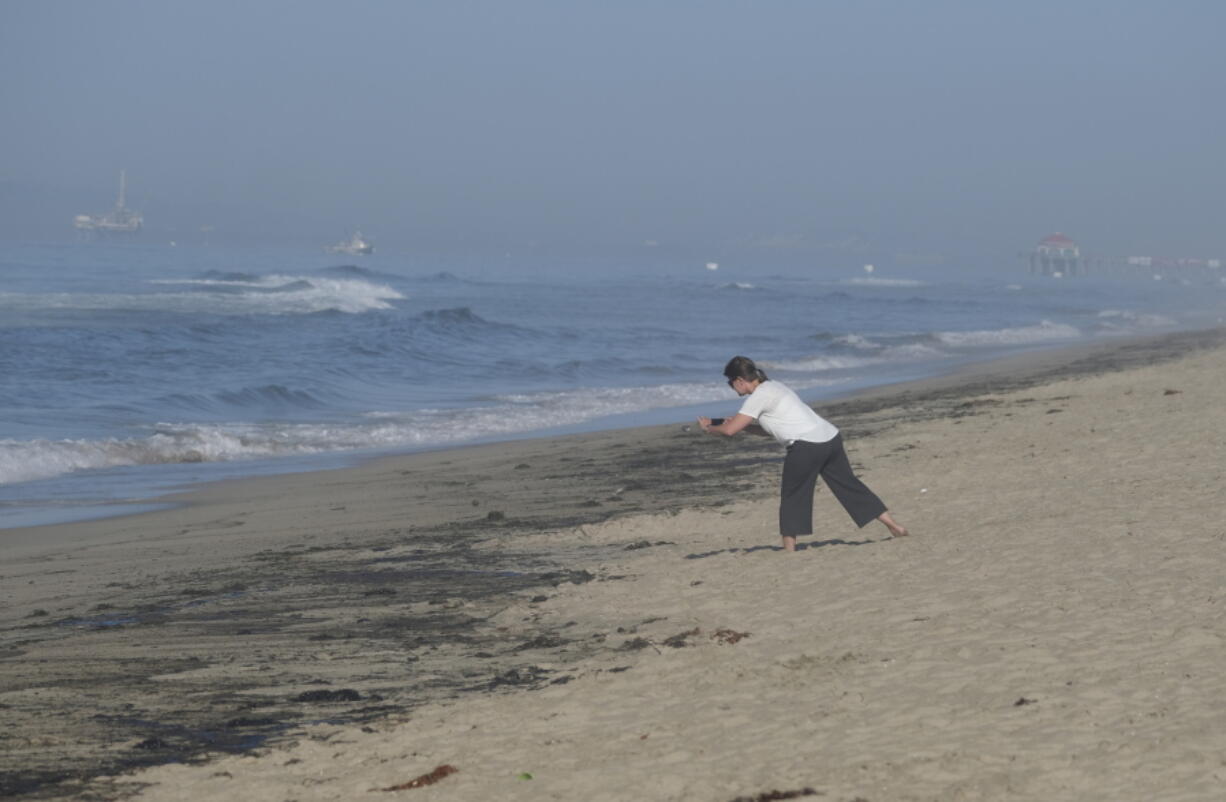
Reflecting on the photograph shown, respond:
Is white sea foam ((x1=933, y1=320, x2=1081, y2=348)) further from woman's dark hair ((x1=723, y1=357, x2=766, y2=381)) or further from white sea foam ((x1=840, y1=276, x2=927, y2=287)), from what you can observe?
white sea foam ((x1=840, y1=276, x2=927, y2=287))

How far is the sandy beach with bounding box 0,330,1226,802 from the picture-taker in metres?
4.84

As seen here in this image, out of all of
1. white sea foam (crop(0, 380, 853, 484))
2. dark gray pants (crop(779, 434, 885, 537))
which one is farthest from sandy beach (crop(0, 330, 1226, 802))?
white sea foam (crop(0, 380, 853, 484))

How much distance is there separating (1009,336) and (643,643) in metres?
36.4

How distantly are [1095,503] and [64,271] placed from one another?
6440 cm

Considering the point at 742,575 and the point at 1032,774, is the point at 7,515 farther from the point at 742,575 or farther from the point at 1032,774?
the point at 1032,774

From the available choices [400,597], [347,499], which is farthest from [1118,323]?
[400,597]

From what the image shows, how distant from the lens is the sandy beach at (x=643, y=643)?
4.84 metres

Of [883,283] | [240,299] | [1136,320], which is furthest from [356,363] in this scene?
[883,283]

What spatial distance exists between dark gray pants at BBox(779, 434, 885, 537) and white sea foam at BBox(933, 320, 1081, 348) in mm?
29686

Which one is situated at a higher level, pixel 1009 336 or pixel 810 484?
pixel 1009 336

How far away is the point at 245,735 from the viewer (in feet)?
18.0

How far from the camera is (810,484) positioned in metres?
8.88

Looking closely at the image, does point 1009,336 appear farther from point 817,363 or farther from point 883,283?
point 883,283

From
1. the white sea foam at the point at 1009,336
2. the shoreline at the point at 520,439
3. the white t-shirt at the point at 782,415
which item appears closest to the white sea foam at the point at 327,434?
the shoreline at the point at 520,439
